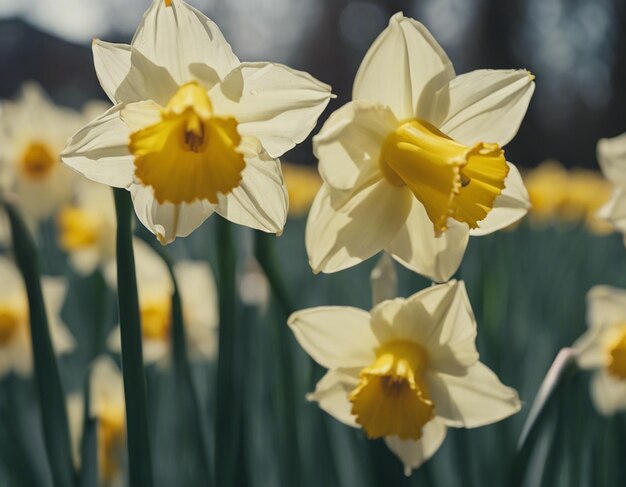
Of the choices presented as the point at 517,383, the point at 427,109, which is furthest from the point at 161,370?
the point at 427,109

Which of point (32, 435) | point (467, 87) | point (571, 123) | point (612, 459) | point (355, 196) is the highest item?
point (571, 123)

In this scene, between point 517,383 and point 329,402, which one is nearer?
point 329,402

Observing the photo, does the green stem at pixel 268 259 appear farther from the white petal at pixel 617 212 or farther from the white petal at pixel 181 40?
the white petal at pixel 617 212

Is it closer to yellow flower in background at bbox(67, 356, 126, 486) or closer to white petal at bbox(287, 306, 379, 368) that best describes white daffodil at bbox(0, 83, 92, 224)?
yellow flower in background at bbox(67, 356, 126, 486)

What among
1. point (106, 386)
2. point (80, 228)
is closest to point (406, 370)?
point (106, 386)

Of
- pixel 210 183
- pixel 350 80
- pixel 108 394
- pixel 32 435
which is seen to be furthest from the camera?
pixel 350 80

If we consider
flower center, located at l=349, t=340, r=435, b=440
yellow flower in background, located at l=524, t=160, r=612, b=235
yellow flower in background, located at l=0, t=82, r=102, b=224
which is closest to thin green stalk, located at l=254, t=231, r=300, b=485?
flower center, located at l=349, t=340, r=435, b=440

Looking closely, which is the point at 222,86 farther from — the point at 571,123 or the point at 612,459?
the point at 571,123
